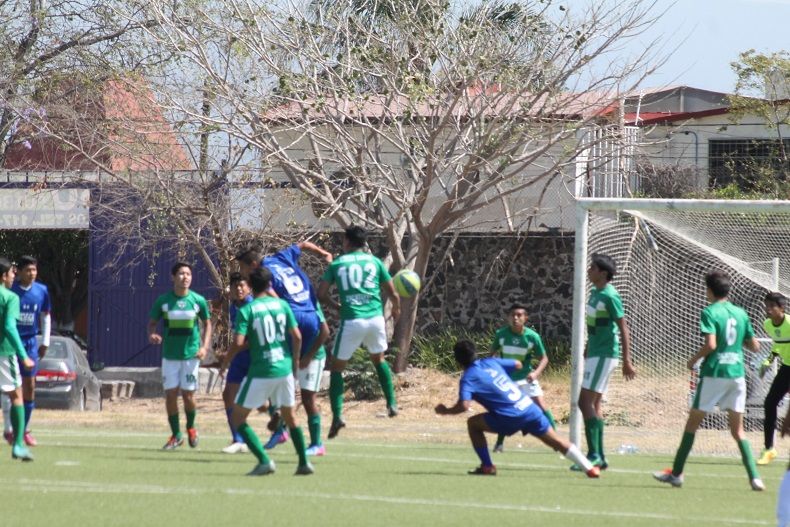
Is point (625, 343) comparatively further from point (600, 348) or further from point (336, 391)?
point (336, 391)

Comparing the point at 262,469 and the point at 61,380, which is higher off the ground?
the point at 262,469

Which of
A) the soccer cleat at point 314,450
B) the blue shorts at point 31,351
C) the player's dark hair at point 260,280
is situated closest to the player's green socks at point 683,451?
the soccer cleat at point 314,450

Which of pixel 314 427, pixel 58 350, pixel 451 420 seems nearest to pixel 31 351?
pixel 314 427

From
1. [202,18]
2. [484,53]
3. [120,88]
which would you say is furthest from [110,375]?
[484,53]

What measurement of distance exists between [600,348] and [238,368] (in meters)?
3.58

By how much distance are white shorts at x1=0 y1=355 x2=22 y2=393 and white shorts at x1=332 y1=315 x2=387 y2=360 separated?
3.02 m

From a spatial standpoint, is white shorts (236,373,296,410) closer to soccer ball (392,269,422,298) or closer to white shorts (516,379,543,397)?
soccer ball (392,269,422,298)

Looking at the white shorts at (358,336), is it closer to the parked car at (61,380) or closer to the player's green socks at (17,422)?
the player's green socks at (17,422)

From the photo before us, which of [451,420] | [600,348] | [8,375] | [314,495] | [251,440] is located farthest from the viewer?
[451,420]

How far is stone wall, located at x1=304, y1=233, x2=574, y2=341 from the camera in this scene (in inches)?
1041

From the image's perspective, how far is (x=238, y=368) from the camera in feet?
43.1

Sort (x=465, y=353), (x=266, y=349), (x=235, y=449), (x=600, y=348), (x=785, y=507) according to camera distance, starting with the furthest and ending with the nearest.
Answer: (x=235, y=449) < (x=600, y=348) < (x=465, y=353) < (x=266, y=349) < (x=785, y=507)

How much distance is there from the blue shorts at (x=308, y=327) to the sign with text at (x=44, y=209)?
16749 mm

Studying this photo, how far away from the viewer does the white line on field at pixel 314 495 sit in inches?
364
